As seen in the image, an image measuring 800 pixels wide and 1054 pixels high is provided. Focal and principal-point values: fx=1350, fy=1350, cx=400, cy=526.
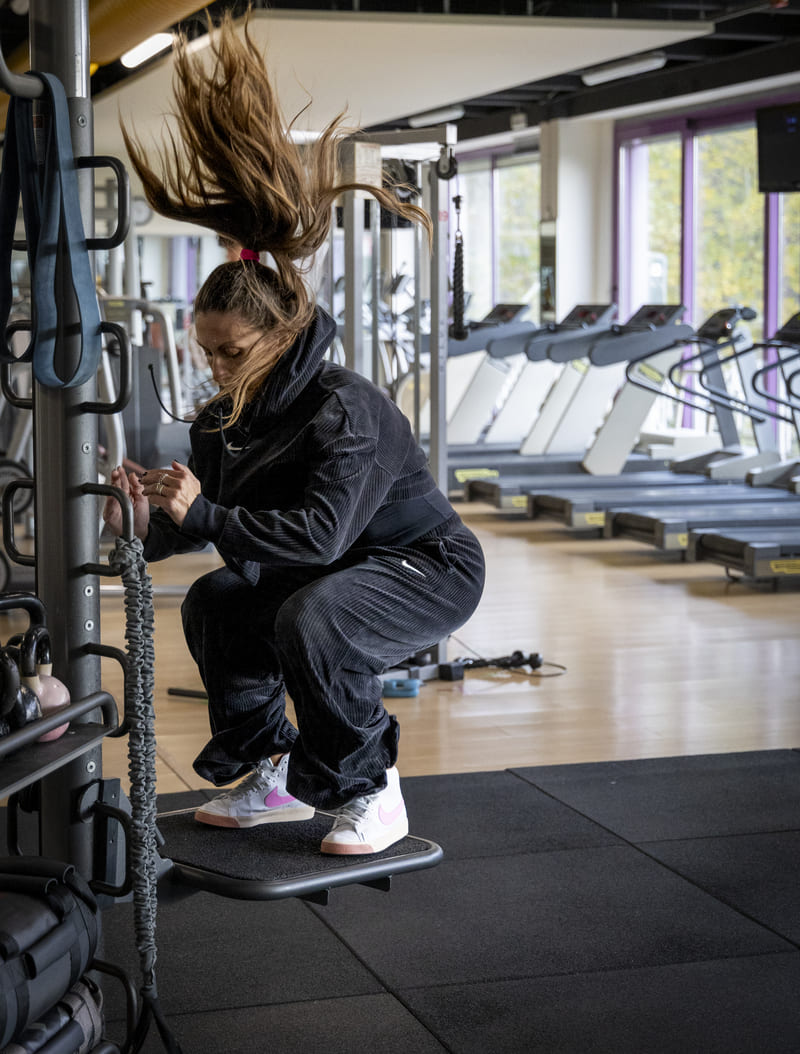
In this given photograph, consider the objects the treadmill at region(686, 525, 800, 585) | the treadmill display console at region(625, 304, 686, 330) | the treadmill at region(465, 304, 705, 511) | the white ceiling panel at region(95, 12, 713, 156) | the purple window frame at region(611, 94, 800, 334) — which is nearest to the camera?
the treadmill at region(686, 525, 800, 585)

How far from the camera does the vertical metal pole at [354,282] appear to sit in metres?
4.42

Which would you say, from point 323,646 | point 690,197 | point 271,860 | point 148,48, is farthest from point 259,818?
point 690,197

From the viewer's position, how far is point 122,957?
2.57 m

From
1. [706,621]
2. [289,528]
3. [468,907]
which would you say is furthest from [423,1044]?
[706,621]

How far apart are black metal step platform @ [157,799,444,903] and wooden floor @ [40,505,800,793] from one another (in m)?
1.07

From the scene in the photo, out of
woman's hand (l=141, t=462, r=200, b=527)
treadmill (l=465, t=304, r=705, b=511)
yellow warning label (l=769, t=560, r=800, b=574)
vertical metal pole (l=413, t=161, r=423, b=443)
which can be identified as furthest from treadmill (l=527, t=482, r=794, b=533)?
woman's hand (l=141, t=462, r=200, b=527)

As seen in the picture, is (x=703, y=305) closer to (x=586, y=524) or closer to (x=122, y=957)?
(x=586, y=524)

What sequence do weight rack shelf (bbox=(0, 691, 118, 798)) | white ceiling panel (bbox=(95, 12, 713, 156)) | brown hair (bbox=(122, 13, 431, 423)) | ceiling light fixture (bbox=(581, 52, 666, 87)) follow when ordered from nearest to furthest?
weight rack shelf (bbox=(0, 691, 118, 798)), brown hair (bbox=(122, 13, 431, 423)), white ceiling panel (bbox=(95, 12, 713, 156)), ceiling light fixture (bbox=(581, 52, 666, 87))

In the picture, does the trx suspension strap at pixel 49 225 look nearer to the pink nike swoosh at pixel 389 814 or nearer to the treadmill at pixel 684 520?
the pink nike swoosh at pixel 389 814

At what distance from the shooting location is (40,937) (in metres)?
1.81

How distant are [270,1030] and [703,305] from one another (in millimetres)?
10425

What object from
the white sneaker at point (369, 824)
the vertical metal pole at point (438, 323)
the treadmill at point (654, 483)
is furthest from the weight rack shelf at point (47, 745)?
the treadmill at point (654, 483)

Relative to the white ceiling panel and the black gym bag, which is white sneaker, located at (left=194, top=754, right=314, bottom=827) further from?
the white ceiling panel

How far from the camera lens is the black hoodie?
2.25 meters
